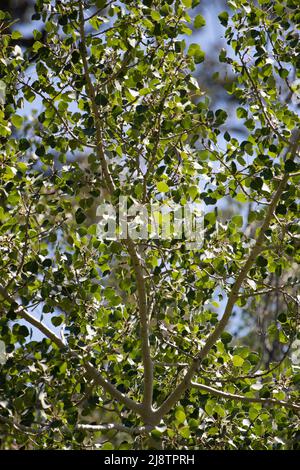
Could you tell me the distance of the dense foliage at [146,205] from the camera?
3.12 meters

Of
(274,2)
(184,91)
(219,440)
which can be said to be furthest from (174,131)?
(219,440)

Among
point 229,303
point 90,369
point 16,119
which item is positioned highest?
point 16,119

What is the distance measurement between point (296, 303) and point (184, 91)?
3.03 ft

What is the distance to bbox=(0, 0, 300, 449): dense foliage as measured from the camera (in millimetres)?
3117

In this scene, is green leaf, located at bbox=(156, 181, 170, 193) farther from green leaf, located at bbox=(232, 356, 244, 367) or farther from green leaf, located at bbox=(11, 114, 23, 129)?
green leaf, located at bbox=(232, 356, 244, 367)

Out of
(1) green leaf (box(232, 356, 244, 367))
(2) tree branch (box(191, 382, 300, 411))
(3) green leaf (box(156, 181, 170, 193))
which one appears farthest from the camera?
(1) green leaf (box(232, 356, 244, 367))

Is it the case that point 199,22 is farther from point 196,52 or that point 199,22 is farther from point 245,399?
point 245,399

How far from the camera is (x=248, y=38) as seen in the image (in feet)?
10.3

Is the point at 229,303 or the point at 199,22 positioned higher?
the point at 199,22

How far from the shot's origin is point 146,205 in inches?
123

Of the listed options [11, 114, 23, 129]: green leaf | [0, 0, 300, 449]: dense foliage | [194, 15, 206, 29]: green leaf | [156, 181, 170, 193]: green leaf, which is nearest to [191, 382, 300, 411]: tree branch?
[0, 0, 300, 449]: dense foliage

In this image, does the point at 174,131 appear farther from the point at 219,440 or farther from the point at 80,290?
the point at 219,440

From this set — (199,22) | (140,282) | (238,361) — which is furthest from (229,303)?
(199,22)

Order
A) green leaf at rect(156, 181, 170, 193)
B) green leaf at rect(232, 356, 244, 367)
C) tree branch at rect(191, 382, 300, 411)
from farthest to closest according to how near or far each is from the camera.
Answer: green leaf at rect(232, 356, 244, 367)
tree branch at rect(191, 382, 300, 411)
green leaf at rect(156, 181, 170, 193)
